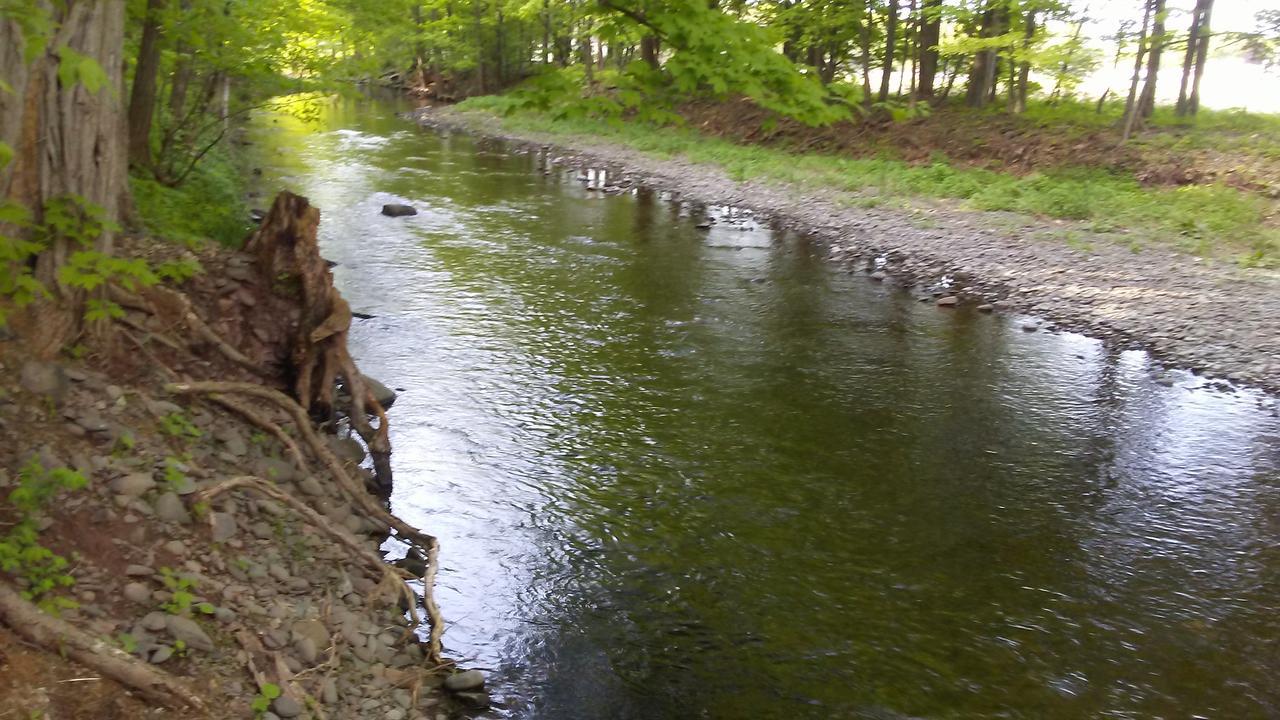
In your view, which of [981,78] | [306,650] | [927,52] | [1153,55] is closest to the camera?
[306,650]

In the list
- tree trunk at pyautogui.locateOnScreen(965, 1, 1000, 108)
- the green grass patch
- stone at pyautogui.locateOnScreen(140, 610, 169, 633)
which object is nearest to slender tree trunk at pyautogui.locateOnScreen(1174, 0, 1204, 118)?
tree trunk at pyautogui.locateOnScreen(965, 1, 1000, 108)

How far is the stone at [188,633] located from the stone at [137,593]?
0.17 meters

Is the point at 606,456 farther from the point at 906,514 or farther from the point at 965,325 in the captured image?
the point at 965,325

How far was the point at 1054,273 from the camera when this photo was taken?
16.6 metres

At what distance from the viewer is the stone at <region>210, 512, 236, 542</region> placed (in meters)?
5.52

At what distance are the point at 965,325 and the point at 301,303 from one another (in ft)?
32.8

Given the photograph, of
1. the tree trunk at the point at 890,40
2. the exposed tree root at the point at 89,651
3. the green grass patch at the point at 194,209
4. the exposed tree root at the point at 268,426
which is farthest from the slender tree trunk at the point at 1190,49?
the exposed tree root at the point at 89,651

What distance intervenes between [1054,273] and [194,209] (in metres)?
13.5

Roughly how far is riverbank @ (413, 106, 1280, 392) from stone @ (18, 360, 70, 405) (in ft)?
41.8

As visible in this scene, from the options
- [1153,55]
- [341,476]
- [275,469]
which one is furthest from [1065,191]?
[275,469]

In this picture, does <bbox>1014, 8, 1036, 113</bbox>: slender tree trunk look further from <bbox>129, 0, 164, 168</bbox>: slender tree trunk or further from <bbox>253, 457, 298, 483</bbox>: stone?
<bbox>253, 457, 298, 483</bbox>: stone

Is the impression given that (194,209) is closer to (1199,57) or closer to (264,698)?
(264,698)

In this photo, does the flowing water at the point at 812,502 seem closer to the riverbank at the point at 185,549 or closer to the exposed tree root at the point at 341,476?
the exposed tree root at the point at 341,476

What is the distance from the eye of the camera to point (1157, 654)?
259 inches
